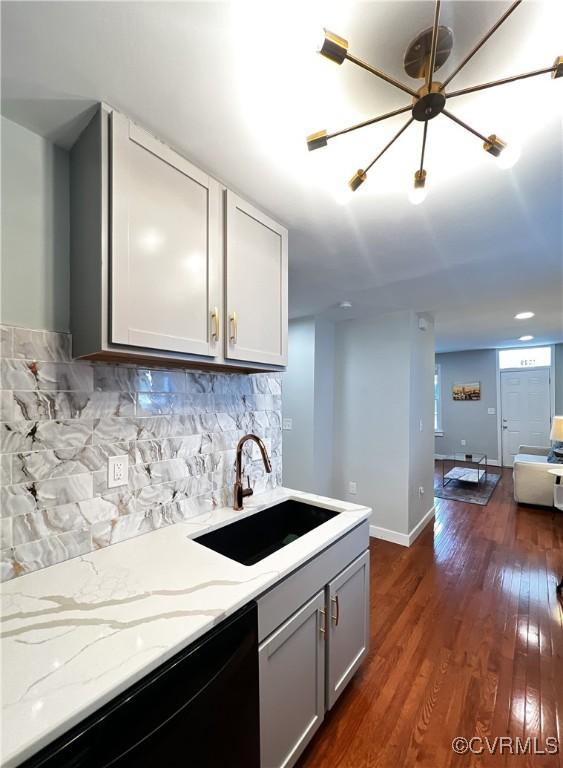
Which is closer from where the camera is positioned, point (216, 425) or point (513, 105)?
point (513, 105)

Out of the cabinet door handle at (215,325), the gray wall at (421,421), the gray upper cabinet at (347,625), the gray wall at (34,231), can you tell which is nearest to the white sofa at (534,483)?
the gray wall at (421,421)

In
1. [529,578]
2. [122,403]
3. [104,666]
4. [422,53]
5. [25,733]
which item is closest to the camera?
[25,733]

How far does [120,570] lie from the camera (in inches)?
42.5

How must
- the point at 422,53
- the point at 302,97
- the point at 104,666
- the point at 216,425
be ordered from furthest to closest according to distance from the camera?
the point at 216,425 < the point at 302,97 < the point at 422,53 < the point at 104,666

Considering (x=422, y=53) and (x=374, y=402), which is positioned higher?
(x=422, y=53)

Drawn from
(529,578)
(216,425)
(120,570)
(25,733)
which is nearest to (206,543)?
(120,570)

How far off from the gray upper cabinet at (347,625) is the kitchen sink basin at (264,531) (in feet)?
0.98

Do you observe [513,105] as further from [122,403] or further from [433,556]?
[433,556]

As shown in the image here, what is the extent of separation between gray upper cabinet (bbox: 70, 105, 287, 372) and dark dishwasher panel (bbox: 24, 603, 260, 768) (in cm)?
88

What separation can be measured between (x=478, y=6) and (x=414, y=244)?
1198 mm

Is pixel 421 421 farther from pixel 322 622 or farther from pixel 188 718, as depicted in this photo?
pixel 188 718

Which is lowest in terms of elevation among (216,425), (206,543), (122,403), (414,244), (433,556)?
(433,556)

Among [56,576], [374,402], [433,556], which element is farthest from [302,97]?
[433,556]
